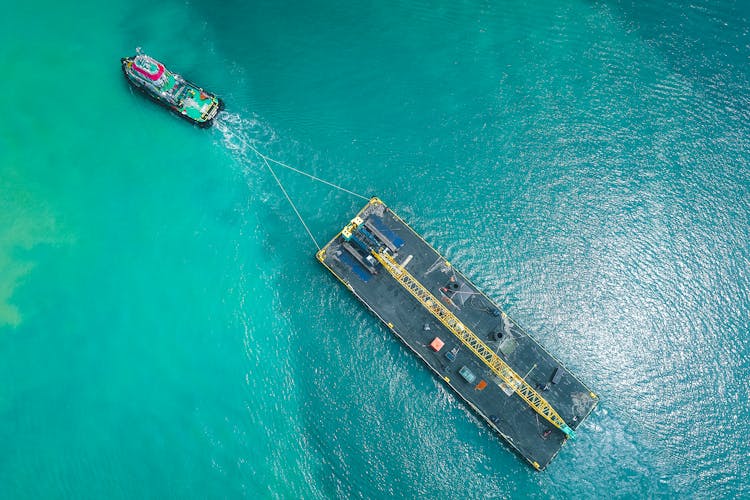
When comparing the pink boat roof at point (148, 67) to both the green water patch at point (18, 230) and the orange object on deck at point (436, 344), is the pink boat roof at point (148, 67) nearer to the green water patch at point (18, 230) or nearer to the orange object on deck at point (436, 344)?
the green water patch at point (18, 230)

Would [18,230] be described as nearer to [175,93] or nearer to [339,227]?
[175,93]

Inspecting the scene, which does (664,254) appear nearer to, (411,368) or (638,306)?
(638,306)

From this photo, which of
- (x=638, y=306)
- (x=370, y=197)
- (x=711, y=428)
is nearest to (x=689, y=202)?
(x=638, y=306)

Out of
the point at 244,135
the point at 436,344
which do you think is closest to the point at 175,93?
the point at 244,135

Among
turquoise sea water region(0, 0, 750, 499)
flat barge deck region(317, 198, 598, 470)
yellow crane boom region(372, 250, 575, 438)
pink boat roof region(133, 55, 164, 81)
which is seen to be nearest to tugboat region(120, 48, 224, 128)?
pink boat roof region(133, 55, 164, 81)

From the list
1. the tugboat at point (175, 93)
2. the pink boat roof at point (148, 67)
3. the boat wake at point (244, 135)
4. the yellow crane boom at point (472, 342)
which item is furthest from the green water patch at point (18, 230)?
the yellow crane boom at point (472, 342)

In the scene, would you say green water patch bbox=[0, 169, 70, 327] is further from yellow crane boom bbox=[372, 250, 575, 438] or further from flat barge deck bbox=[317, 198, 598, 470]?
yellow crane boom bbox=[372, 250, 575, 438]

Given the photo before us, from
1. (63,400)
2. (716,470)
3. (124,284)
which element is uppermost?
(716,470)
